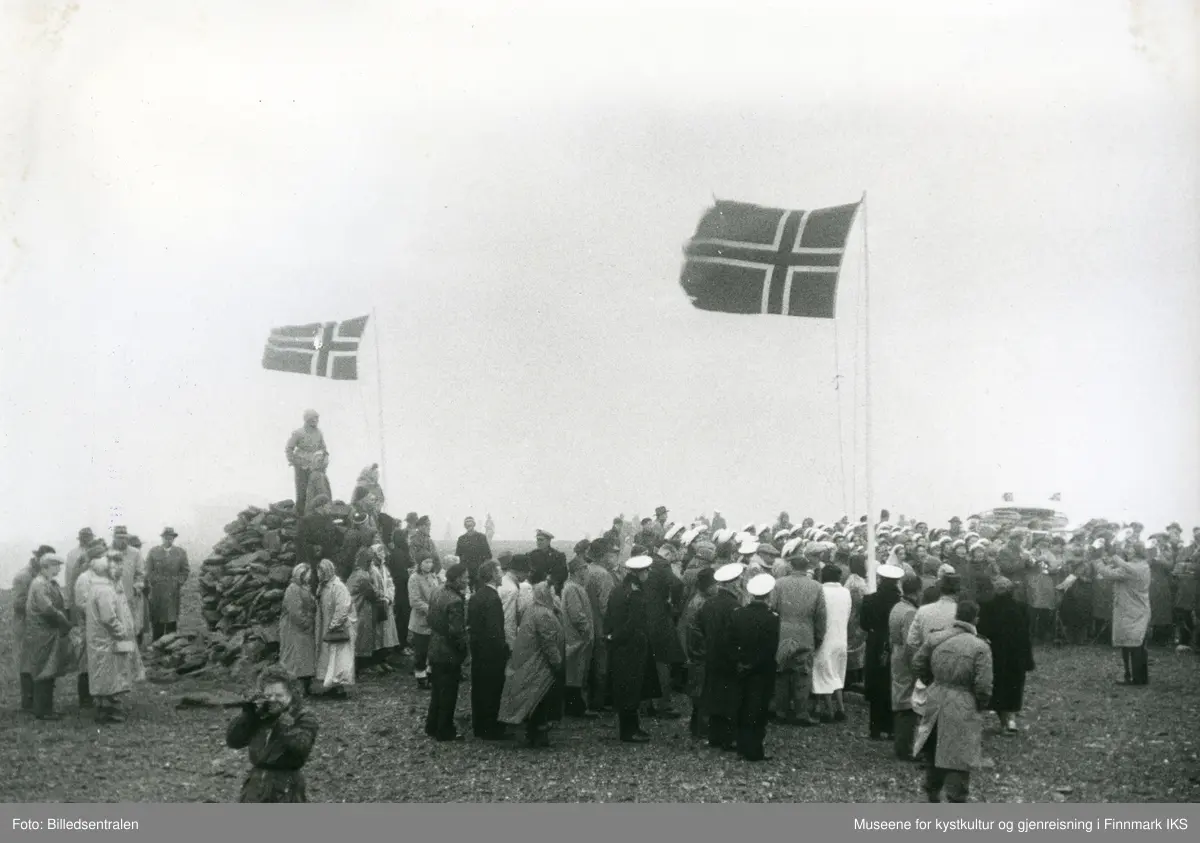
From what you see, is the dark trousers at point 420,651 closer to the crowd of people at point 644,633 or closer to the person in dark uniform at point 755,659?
the crowd of people at point 644,633

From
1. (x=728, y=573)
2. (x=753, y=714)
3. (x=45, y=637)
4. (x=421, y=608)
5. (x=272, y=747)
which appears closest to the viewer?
(x=272, y=747)

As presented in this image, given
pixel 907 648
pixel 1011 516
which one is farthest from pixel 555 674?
pixel 1011 516

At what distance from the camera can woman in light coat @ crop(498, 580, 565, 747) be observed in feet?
38.2

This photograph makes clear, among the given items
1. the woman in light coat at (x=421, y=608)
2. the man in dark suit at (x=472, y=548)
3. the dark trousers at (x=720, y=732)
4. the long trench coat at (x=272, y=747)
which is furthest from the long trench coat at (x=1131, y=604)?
the long trench coat at (x=272, y=747)

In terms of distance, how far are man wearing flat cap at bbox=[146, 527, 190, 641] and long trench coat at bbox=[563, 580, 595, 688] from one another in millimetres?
8885

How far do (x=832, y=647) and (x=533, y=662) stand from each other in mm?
3738

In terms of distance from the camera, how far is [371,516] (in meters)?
19.0

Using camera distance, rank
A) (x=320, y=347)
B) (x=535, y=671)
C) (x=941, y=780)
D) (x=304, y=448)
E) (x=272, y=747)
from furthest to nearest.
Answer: (x=320, y=347) → (x=304, y=448) → (x=535, y=671) → (x=941, y=780) → (x=272, y=747)

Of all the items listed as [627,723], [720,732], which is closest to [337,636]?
[627,723]

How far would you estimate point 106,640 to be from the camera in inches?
506

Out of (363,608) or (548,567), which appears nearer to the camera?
(548,567)

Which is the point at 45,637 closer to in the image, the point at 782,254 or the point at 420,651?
the point at 420,651

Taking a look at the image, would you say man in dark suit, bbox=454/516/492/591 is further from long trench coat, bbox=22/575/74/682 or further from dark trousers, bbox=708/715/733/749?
dark trousers, bbox=708/715/733/749
